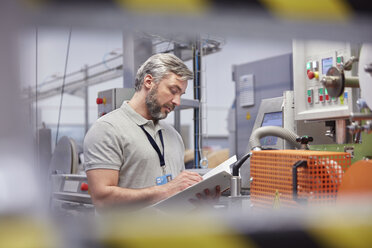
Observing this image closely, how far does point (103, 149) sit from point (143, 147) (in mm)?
201

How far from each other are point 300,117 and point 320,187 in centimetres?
97

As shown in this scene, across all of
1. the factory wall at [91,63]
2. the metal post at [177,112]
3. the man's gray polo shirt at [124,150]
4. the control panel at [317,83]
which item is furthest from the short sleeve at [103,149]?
the metal post at [177,112]

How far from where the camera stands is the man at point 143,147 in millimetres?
1998

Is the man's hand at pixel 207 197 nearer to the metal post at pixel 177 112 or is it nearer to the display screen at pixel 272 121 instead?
the display screen at pixel 272 121

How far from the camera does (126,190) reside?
6.62 feet

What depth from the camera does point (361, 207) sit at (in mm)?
620

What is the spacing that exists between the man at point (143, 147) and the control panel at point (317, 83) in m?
0.62

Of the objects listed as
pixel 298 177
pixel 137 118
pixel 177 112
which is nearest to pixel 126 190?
pixel 137 118

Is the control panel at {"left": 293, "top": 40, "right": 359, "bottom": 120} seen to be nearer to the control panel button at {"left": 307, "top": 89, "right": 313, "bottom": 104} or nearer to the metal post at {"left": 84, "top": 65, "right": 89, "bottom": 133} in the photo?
the control panel button at {"left": 307, "top": 89, "right": 313, "bottom": 104}

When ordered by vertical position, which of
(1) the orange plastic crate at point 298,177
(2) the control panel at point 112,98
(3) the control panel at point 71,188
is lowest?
(3) the control panel at point 71,188

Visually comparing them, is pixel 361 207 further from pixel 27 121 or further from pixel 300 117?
pixel 300 117

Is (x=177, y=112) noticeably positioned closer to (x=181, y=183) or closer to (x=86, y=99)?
(x=86, y=99)

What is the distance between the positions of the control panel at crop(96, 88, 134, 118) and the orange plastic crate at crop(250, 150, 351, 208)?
70.9 inches

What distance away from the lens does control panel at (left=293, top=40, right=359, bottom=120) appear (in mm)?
1863
